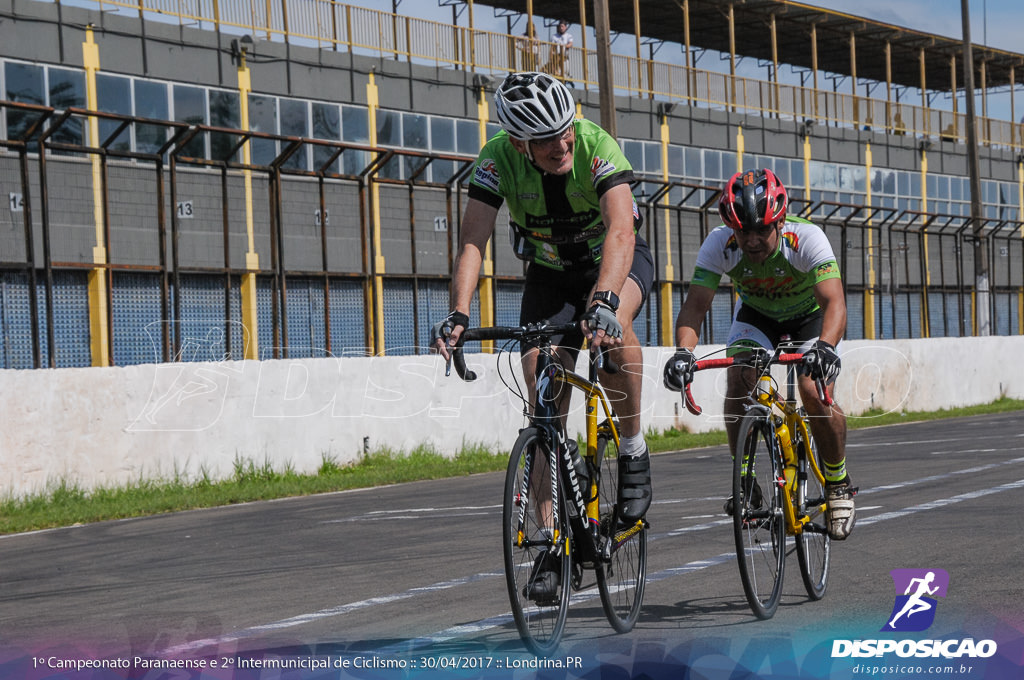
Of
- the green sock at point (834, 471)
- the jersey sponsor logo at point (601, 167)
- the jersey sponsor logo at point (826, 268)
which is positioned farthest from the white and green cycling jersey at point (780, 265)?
the jersey sponsor logo at point (601, 167)

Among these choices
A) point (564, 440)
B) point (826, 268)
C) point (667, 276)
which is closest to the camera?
point (564, 440)

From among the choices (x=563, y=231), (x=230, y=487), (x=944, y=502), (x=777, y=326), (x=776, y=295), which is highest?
(x=563, y=231)

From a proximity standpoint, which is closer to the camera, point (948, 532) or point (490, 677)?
point (490, 677)

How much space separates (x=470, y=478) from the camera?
50.8 feet

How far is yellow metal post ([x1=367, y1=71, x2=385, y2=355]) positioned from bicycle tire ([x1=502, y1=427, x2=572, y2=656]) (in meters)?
13.2

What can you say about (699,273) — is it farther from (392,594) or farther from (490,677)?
(490,677)

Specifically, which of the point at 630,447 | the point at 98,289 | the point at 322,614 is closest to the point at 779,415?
the point at 630,447

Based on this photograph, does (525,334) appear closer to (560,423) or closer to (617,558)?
(560,423)

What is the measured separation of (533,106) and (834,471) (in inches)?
99.3

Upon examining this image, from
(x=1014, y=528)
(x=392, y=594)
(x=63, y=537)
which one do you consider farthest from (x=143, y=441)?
(x=1014, y=528)

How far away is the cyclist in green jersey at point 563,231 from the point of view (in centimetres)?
549

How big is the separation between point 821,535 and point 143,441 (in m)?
9.04

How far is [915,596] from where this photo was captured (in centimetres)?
628

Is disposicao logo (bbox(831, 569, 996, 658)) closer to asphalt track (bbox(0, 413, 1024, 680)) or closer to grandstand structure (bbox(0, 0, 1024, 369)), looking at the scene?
asphalt track (bbox(0, 413, 1024, 680))
